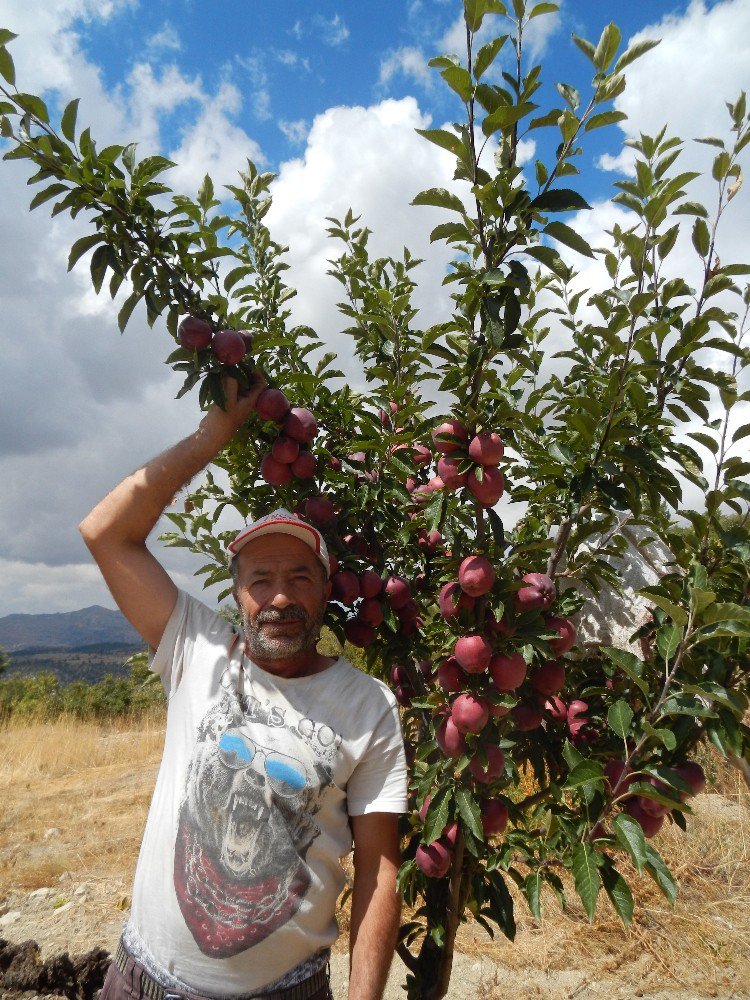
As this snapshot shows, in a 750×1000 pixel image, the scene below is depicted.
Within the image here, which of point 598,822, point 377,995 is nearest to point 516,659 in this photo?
point 598,822

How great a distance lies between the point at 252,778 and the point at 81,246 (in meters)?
1.38

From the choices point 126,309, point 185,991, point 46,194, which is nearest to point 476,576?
point 185,991

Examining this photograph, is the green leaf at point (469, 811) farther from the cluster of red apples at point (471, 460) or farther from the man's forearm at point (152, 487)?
the man's forearm at point (152, 487)

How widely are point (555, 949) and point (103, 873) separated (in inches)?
133

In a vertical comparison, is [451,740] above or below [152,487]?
below

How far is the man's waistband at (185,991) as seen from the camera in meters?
1.43

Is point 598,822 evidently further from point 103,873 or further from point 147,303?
point 103,873

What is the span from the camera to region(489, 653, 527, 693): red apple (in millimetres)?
1509

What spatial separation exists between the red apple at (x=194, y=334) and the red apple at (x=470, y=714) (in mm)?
1112

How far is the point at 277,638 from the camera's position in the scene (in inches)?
65.5

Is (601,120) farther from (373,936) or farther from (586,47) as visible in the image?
(373,936)

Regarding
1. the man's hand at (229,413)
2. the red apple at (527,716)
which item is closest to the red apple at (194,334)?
the man's hand at (229,413)

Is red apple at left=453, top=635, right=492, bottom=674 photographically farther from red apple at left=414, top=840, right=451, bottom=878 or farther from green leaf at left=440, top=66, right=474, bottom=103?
green leaf at left=440, top=66, right=474, bottom=103

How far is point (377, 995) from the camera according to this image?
4.93 feet
